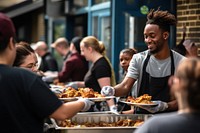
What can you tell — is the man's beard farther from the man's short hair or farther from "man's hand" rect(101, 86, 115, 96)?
"man's hand" rect(101, 86, 115, 96)

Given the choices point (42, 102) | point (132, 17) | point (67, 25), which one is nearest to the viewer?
point (42, 102)

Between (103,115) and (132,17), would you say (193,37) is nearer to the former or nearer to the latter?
(132,17)

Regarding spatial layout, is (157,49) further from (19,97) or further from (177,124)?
(177,124)

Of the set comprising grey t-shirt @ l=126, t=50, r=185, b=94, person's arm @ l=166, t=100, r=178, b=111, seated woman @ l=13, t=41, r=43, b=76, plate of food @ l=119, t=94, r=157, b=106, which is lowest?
person's arm @ l=166, t=100, r=178, b=111

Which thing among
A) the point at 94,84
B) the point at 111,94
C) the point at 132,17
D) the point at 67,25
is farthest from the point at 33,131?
the point at 67,25

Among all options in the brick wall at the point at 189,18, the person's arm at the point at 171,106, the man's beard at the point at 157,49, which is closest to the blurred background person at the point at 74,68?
the brick wall at the point at 189,18

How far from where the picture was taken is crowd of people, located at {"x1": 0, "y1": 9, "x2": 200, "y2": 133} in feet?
9.58

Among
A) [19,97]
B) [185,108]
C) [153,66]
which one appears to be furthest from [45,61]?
[185,108]

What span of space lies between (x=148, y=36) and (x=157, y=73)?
1.15 ft

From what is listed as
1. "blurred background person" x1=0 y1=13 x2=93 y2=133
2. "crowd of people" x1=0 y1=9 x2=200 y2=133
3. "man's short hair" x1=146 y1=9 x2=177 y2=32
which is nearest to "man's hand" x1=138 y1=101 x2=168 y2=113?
"crowd of people" x1=0 y1=9 x2=200 y2=133

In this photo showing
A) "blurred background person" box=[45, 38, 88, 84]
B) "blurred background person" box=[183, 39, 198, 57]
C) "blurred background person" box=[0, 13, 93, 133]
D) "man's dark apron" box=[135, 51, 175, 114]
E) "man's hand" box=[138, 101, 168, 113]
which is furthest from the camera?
"blurred background person" box=[45, 38, 88, 84]

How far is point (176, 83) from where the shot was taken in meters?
2.95

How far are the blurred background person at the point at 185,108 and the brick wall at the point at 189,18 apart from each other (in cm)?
475

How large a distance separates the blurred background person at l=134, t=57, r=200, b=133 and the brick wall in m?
4.75
